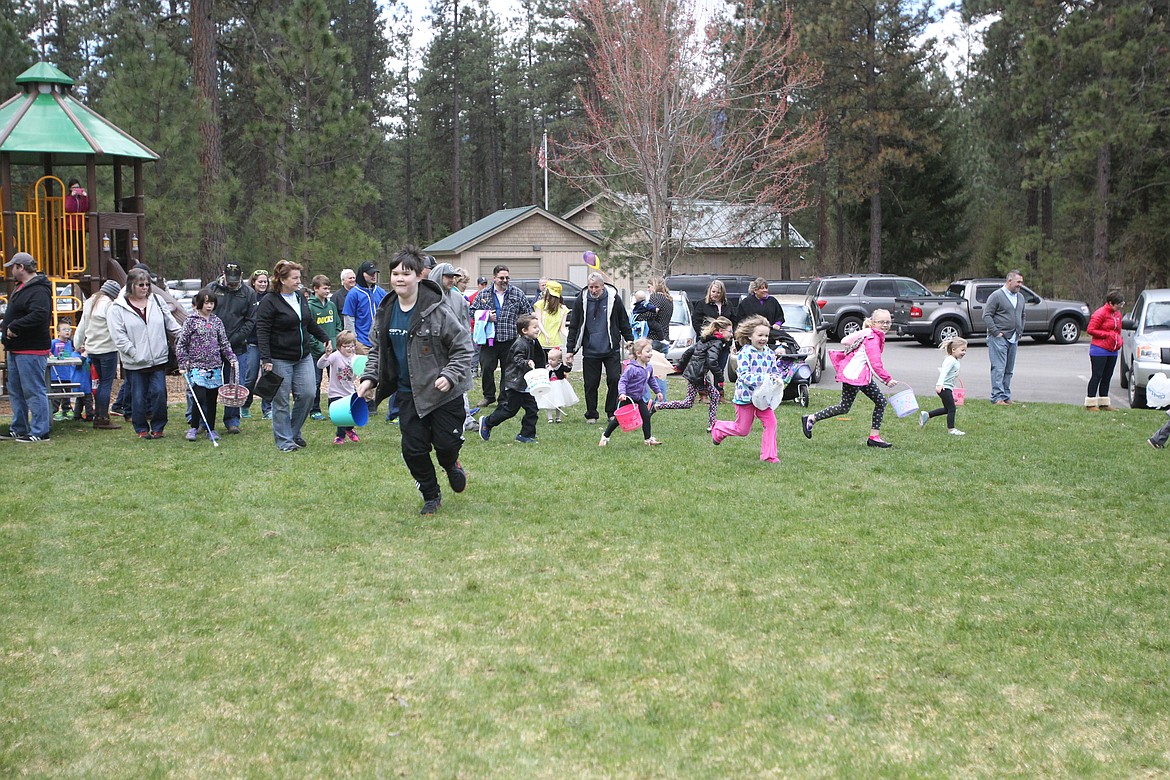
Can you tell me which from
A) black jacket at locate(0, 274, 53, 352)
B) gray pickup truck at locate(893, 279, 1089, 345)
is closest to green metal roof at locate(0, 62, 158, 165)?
black jacket at locate(0, 274, 53, 352)

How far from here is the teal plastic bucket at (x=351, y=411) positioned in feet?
34.0

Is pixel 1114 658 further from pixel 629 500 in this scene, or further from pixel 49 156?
pixel 49 156

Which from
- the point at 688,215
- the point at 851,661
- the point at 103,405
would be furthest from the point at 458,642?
the point at 688,215

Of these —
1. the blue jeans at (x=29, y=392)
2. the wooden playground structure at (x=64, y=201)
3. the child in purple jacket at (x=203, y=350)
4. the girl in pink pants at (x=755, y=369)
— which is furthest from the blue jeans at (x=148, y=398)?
the girl in pink pants at (x=755, y=369)

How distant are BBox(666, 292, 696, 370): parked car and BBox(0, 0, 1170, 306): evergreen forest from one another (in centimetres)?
571

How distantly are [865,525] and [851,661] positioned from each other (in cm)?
278

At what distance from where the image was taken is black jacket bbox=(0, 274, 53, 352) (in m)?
11.2

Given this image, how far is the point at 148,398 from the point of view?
11867mm

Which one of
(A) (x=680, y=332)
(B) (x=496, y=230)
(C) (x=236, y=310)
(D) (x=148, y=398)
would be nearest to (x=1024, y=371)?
(A) (x=680, y=332)

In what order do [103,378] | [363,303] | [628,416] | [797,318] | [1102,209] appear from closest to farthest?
[628,416] < [103,378] < [363,303] < [797,318] < [1102,209]

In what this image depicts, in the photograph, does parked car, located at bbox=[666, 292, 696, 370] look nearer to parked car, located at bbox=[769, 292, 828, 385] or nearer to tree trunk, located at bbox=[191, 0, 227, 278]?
parked car, located at bbox=[769, 292, 828, 385]

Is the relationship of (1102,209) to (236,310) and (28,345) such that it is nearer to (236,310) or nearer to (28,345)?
(236,310)

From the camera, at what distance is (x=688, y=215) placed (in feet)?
92.5

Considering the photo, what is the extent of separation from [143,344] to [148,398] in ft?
2.48
